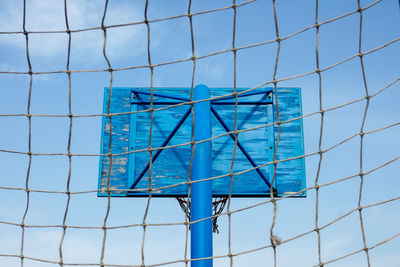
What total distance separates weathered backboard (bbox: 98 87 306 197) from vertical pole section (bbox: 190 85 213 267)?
596mm

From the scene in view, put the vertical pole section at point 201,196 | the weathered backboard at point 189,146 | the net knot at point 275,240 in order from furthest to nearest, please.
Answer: the weathered backboard at point 189,146 < the vertical pole section at point 201,196 < the net knot at point 275,240

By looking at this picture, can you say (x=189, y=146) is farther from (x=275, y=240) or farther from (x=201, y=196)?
(x=275, y=240)

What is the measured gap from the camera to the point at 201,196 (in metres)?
3.20

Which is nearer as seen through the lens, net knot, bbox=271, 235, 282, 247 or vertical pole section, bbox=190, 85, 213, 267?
net knot, bbox=271, 235, 282, 247

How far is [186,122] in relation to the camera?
429 centimetres

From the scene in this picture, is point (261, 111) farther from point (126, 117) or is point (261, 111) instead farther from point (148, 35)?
point (148, 35)

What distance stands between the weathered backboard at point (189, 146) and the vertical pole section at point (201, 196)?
0.60 m

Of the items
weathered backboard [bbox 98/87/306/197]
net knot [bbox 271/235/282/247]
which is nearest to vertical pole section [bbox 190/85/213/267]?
weathered backboard [bbox 98/87/306/197]

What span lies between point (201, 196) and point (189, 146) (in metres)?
1.04

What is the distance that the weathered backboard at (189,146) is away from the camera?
4.10 meters

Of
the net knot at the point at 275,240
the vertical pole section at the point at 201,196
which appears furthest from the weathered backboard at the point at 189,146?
the net knot at the point at 275,240

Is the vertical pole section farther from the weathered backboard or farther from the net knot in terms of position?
the net knot

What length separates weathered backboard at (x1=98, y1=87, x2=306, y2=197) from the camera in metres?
4.10

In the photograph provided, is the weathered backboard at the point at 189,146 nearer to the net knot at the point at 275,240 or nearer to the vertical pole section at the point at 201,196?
the vertical pole section at the point at 201,196
